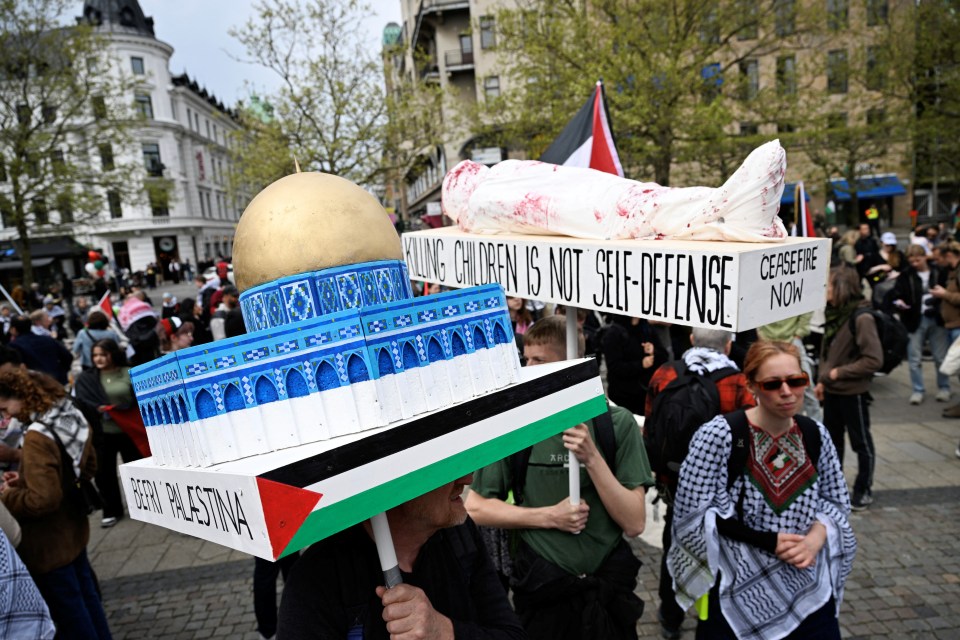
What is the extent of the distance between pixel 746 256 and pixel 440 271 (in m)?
1.41

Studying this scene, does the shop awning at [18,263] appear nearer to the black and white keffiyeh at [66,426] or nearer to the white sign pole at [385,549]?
the black and white keffiyeh at [66,426]

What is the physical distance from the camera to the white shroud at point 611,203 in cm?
157

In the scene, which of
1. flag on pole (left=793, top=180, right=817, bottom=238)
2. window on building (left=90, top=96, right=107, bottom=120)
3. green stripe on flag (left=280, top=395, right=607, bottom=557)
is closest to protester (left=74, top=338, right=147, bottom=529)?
green stripe on flag (left=280, top=395, right=607, bottom=557)

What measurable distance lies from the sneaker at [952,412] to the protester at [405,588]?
7902mm

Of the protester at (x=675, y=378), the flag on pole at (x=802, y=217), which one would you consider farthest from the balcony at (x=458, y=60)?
the protester at (x=675, y=378)

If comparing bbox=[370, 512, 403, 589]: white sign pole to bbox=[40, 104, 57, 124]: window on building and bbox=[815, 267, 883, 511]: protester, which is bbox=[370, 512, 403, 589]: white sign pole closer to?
bbox=[815, 267, 883, 511]: protester

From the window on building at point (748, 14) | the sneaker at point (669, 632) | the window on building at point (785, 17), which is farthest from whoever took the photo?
the window on building at point (785, 17)

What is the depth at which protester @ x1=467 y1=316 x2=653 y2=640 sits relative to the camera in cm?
248

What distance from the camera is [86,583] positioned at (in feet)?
12.2

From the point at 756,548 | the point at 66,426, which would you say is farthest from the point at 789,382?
the point at 66,426

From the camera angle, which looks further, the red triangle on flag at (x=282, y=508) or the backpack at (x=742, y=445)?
the backpack at (x=742, y=445)

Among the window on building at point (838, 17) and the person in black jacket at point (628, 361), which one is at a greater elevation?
the window on building at point (838, 17)

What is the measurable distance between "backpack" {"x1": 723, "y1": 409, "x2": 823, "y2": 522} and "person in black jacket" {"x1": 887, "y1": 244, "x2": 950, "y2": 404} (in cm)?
646

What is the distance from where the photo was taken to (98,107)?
787 inches
